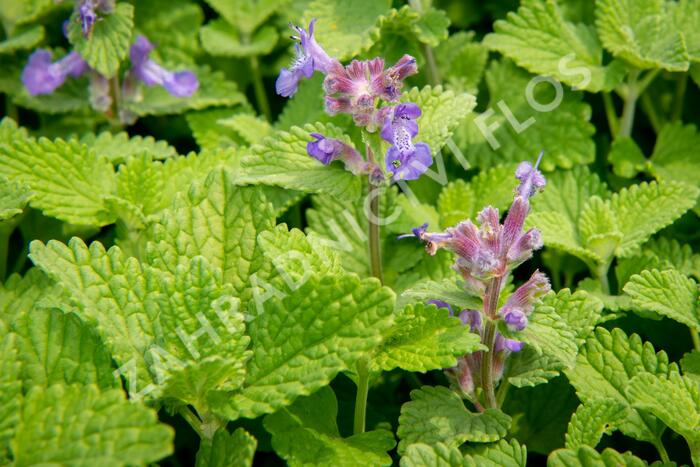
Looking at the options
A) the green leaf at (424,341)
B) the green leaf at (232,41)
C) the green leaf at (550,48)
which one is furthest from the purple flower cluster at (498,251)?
the green leaf at (232,41)

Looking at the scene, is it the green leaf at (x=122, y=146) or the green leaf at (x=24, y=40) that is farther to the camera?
the green leaf at (x=24, y=40)

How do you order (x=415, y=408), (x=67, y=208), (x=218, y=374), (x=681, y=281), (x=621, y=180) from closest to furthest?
(x=218, y=374)
(x=415, y=408)
(x=681, y=281)
(x=67, y=208)
(x=621, y=180)

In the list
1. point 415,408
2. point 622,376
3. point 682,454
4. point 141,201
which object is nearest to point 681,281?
point 622,376

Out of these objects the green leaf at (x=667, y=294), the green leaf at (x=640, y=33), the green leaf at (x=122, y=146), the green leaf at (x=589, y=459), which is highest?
the green leaf at (x=640, y=33)

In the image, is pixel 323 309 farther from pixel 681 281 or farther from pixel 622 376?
pixel 681 281

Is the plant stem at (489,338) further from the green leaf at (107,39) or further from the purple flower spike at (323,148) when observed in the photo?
the green leaf at (107,39)

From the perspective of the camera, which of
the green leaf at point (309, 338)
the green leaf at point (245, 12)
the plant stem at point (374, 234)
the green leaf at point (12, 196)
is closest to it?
the green leaf at point (309, 338)

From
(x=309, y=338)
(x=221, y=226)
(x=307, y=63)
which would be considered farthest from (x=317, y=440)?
(x=307, y=63)

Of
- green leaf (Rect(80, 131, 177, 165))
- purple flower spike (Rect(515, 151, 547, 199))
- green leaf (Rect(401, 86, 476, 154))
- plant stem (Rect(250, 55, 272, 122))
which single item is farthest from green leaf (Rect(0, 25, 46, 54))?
purple flower spike (Rect(515, 151, 547, 199))
